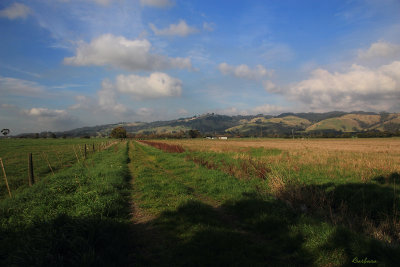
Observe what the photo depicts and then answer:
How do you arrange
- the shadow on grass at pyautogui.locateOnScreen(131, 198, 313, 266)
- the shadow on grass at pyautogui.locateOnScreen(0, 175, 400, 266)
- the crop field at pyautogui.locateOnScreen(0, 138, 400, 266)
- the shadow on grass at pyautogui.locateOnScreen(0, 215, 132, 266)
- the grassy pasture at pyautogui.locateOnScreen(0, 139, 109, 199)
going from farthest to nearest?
the grassy pasture at pyautogui.locateOnScreen(0, 139, 109, 199) → the shadow on grass at pyautogui.locateOnScreen(131, 198, 313, 266) → the crop field at pyautogui.locateOnScreen(0, 138, 400, 266) → the shadow on grass at pyautogui.locateOnScreen(0, 175, 400, 266) → the shadow on grass at pyautogui.locateOnScreen(0, 215, 132, 266)

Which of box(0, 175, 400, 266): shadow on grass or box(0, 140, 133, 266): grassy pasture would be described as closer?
box(0, 140, 133, 266): grassy pasture

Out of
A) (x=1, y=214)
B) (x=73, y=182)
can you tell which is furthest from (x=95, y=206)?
(x=73, y=182)

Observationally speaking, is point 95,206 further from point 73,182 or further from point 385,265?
point 385,265

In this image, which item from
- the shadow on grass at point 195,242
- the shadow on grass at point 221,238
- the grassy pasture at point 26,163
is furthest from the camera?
the grassy pasture at point 26,163

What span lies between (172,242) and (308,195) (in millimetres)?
5745

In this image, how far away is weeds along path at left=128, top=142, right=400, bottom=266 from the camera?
4.31 metres

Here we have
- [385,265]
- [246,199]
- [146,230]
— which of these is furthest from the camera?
[246,199]

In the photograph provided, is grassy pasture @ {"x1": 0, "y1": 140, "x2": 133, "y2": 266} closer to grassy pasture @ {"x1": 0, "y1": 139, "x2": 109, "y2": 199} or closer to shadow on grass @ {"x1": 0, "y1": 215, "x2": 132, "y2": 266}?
shadow on grass @ {"x1": 0, "y1": 215, "x2": 132, "y2": 266}

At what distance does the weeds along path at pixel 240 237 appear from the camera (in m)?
4.31

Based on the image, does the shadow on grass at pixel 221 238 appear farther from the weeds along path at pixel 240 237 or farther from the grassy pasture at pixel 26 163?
the grassy pasture at pixel 26 163

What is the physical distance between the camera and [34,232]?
5.06 m

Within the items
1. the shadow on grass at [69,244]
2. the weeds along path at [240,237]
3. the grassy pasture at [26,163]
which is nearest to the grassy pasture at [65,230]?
the shadow on grass at [69,244]

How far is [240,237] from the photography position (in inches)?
211

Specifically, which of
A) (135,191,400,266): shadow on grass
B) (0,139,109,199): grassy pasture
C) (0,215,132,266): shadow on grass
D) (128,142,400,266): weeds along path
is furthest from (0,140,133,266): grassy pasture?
(0,139,109,199): grassy pasture
